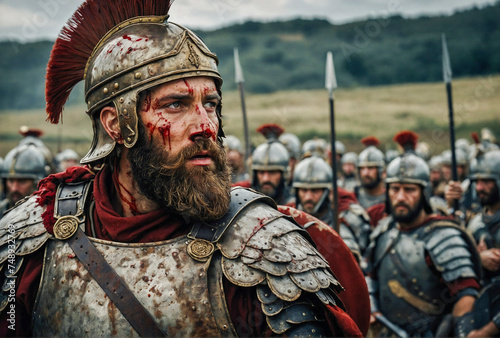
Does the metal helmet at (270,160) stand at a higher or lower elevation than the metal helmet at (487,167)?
higher

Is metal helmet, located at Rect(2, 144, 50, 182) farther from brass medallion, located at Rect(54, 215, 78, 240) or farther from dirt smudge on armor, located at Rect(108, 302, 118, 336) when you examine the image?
dirt smudge on armor, located at Rect(108, 302, 118, 336)

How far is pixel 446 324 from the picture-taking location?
6.22 m

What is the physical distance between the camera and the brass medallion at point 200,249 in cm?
261

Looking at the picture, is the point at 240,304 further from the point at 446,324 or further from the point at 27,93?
the point at 27,93

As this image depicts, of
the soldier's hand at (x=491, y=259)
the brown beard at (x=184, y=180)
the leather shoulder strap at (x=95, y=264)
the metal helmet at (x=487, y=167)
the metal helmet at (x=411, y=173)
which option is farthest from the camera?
the metal helmet at (x=487, y=167)

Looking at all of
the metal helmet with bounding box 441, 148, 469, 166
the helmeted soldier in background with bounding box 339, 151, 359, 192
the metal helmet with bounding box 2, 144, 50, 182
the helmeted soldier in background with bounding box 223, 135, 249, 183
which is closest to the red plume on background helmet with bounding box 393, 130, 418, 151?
the helmeted soldier in background with bounding box 223, 135, 249, 183

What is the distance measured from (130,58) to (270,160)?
6.24 meters

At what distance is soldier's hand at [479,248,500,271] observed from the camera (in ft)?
22.1

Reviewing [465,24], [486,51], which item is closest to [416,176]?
[486,51]

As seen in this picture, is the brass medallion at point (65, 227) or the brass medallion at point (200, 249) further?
the brass medallion at point (65, 227)

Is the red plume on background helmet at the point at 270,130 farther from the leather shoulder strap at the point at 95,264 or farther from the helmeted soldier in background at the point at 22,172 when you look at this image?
the leather shoulder strap at the point at 95,264

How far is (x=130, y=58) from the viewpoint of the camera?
2818 mm

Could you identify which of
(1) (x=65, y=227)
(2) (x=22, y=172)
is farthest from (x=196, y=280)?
(2) (x=22, y=172)

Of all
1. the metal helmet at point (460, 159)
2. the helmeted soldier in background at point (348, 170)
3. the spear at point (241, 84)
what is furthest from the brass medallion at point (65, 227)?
the metal helmet at point (460, 159)
